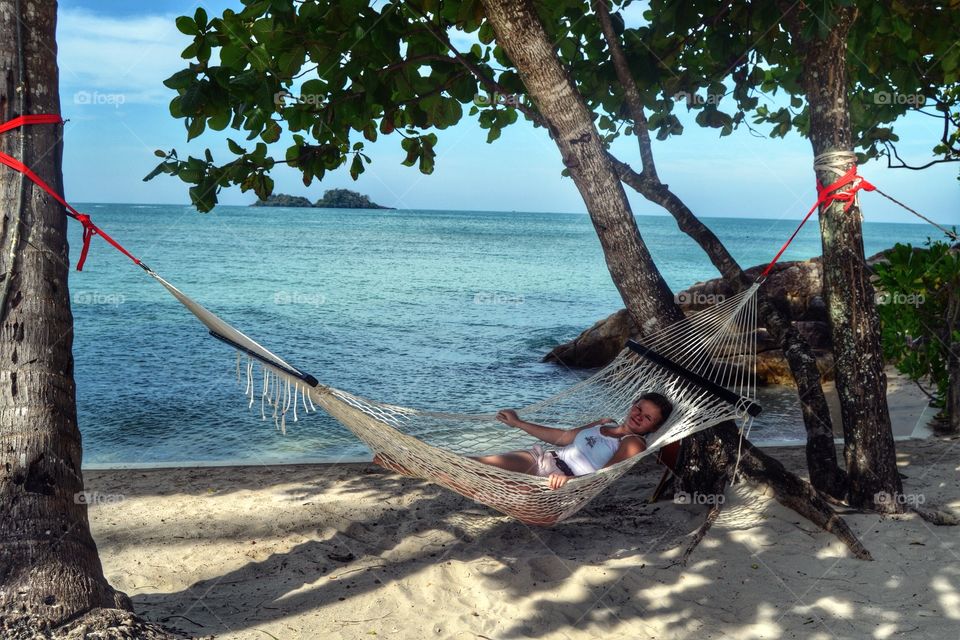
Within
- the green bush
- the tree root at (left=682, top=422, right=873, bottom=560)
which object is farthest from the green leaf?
the green bush

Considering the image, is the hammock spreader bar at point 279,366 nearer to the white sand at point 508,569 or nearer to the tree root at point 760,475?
the white sand at point 508,569

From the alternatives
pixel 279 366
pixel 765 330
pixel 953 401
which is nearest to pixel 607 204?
pixel 279 366

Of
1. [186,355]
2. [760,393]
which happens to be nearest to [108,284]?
[186,355]

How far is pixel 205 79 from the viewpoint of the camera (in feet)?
10.2

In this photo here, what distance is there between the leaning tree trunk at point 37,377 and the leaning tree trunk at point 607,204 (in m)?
1.46

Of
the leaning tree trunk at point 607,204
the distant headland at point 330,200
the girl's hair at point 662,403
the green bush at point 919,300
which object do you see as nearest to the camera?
the leaning tree trunk at point 607,204

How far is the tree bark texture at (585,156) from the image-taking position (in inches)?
109

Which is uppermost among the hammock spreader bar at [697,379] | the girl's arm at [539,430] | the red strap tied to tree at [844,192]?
the red strap tied to tree at [844,192]

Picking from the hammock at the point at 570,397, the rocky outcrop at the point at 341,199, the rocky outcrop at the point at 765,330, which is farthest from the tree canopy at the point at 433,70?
the rocky outcrop at the point at 341,199

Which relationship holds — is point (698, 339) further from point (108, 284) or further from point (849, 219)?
point (108, 284)

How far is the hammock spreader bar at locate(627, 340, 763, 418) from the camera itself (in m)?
2.64

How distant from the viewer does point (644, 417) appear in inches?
118

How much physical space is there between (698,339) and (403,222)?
1756 inches

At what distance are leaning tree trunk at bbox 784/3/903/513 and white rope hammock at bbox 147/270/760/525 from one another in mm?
338
